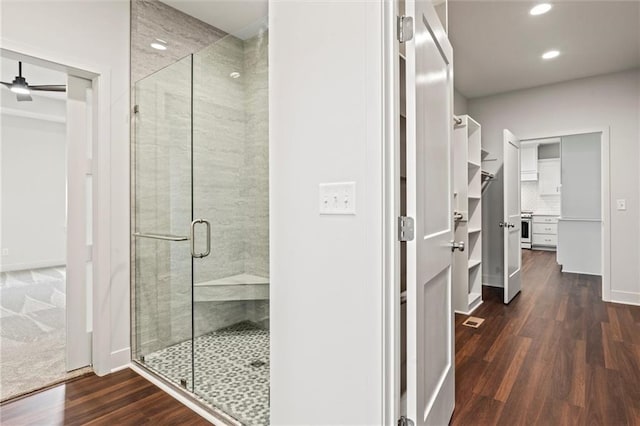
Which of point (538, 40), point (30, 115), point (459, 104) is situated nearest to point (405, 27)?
A: point (538, 40)

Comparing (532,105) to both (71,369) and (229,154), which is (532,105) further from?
(71,369)

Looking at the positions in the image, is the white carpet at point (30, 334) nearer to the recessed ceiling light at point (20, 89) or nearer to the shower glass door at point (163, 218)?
the shower glass door at point (163, 218)

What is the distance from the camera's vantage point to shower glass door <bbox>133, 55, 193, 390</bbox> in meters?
2.29

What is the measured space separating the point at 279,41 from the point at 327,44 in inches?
11.6

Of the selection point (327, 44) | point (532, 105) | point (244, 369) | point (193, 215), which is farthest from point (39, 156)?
point (532, 105)

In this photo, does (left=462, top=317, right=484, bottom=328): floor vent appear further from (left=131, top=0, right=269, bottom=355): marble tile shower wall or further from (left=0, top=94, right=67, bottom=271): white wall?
(left=0, top=94, right=67, bottom=271): white wall

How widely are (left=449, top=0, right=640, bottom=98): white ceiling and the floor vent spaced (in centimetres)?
283

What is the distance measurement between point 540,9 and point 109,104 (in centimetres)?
348

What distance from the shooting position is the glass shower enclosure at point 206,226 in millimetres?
1973

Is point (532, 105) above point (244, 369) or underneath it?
above

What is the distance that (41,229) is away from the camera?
20.0 ft

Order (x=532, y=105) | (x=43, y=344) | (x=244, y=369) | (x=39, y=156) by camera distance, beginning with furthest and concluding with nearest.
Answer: (x=39, y=156) < (x=532, y=105) < (x=43, y=344) < (x=244, y=369)

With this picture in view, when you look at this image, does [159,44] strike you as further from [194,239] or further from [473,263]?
[473,263]

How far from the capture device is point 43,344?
9.05 feet
